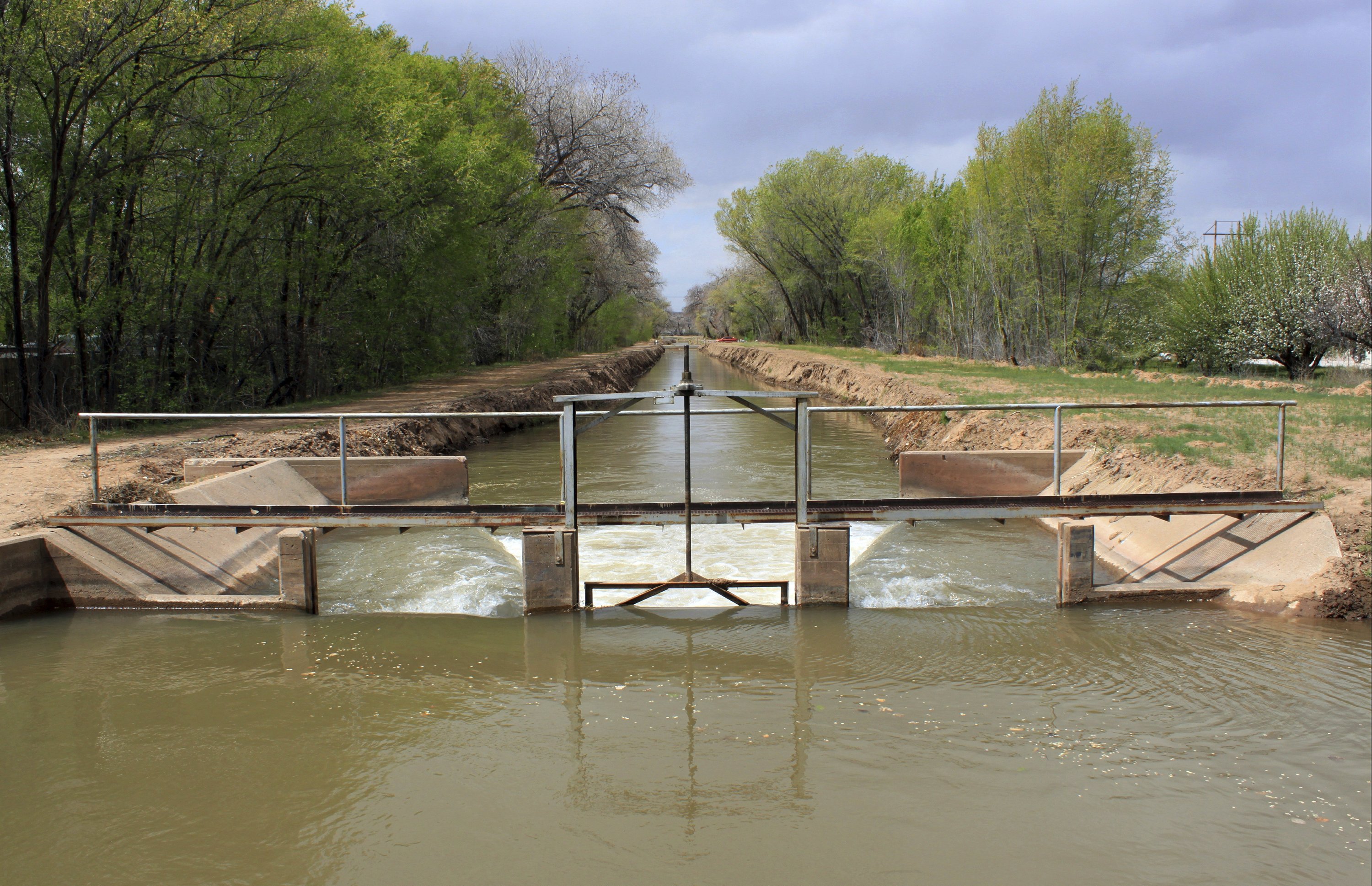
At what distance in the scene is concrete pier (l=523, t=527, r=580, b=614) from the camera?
29.1 feet

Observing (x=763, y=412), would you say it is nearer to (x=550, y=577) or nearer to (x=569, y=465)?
(x=569, y=465)

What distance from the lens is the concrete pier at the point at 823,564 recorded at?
891 cm

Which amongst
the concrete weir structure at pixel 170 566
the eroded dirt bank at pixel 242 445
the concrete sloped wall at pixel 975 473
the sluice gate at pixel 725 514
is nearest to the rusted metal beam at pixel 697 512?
the sluice gate at pixel 725 514

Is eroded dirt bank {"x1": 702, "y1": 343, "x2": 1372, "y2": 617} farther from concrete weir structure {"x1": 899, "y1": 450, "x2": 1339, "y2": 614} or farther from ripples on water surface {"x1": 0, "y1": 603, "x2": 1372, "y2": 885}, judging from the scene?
ripples on water surface {"x1": 0, "y1": 603, "x2": 1372, "y2": 885}

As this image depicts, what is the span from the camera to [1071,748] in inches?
231

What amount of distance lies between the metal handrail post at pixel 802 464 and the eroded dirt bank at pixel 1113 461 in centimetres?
464

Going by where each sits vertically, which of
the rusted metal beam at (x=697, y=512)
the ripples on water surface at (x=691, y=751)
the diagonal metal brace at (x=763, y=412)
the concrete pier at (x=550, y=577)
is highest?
the diagonal metal brace at (x=763, y=412)

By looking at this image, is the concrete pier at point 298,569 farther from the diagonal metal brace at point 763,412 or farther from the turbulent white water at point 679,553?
the diagonal metal brace at point 763,412

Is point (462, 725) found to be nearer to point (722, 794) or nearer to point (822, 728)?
point (722, 794)

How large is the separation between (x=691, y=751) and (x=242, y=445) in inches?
447

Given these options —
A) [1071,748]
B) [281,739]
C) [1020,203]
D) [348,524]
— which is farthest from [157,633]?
[1020,203]

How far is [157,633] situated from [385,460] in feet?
15.7

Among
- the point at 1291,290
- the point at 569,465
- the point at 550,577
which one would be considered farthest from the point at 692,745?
the point at 1291,290

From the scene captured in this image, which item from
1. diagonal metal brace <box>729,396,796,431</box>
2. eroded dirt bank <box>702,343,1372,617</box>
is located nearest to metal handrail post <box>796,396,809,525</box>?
diagonal metal brace <box>729,396,796,431</box>
